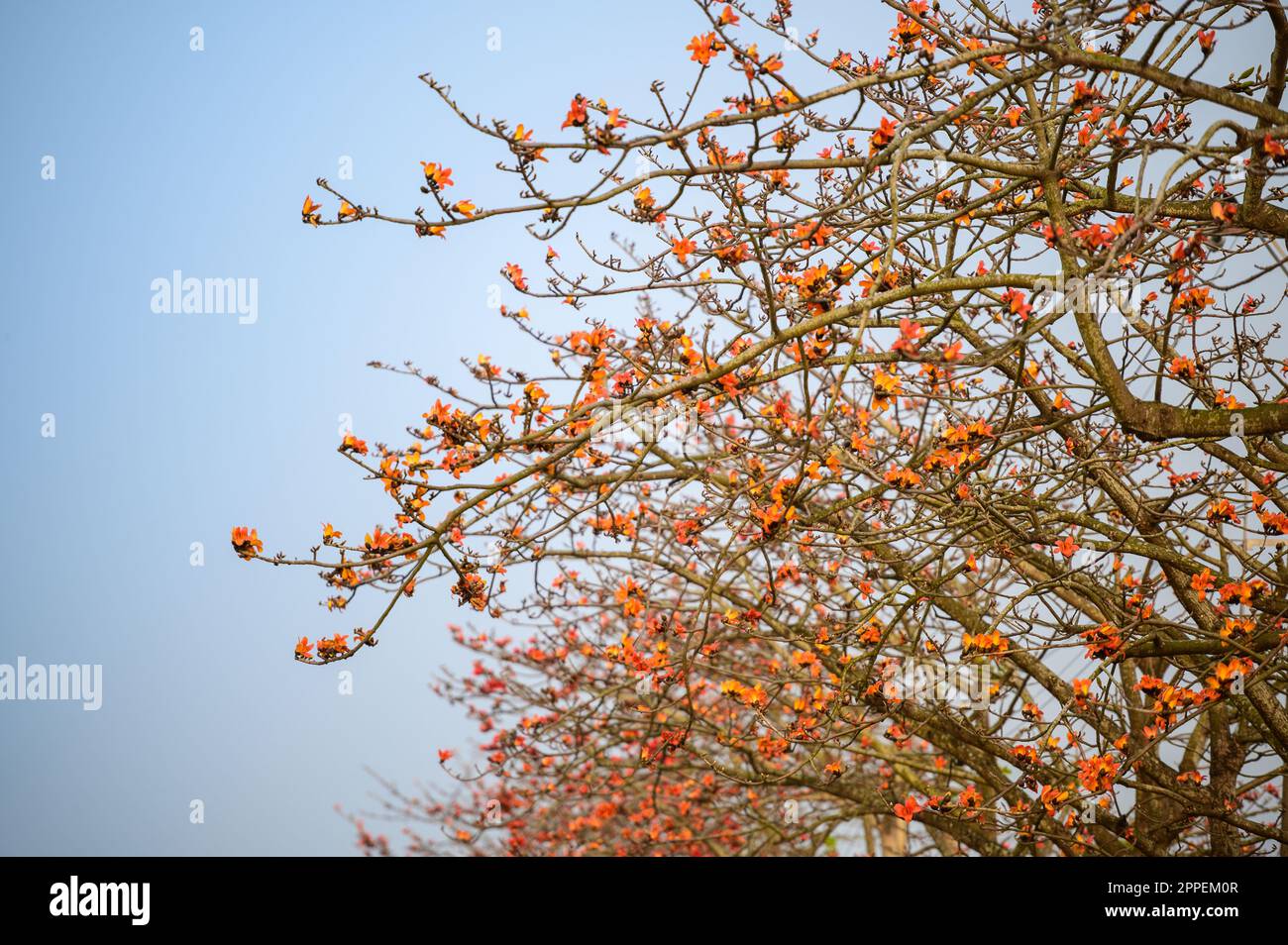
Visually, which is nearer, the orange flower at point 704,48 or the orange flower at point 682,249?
the orange flower at point 704,48

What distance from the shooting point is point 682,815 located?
8.06 metres

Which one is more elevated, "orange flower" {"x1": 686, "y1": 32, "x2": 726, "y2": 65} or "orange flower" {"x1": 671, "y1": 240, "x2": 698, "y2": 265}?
"orange flower" {"x1": 686, "y1": 32, "x2": 726, "y2": 65}

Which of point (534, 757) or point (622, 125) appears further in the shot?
point (534, 757)

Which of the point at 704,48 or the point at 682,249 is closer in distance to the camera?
the point at 704,48

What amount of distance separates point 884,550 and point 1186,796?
1.69 metres

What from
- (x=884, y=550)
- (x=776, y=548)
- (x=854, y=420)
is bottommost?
(x=884, y=550)

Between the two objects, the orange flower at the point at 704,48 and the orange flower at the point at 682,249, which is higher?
the orange flower at the point at 704,48

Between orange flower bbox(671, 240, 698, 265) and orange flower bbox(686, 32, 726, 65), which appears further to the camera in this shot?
orange flower bbox(671, 240, 698, 265)
